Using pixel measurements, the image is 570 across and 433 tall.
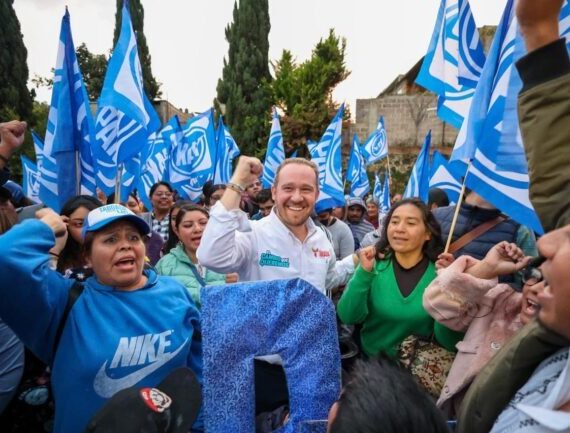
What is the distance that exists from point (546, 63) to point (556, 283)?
2.05ft

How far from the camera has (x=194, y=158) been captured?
7.30m

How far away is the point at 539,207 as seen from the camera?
1192mm

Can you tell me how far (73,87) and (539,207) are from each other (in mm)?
3283

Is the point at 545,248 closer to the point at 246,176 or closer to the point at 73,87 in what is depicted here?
the point at 246,176

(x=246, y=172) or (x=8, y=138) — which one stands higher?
(x=8, y=138)

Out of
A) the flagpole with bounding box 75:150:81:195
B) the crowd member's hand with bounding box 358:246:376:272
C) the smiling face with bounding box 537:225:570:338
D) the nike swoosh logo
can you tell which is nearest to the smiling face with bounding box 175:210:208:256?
the flagpole with bounding box 75:150:81:195

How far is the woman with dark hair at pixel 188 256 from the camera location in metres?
3.06

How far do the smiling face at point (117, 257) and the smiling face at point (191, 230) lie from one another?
50.7 inches

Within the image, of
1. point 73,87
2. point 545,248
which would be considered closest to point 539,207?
point 545,248

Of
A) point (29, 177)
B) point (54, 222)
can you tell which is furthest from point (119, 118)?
point (29, 177)

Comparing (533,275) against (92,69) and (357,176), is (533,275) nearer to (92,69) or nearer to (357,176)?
(357,176)

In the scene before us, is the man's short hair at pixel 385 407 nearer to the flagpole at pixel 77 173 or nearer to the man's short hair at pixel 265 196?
the flagpole at pixel 77 173

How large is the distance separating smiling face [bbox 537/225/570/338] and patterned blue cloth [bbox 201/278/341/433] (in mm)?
786

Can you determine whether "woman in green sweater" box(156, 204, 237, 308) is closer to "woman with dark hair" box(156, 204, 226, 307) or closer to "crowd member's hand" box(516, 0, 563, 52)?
"woman with dark hair" box(156, 204, 226, 307)
